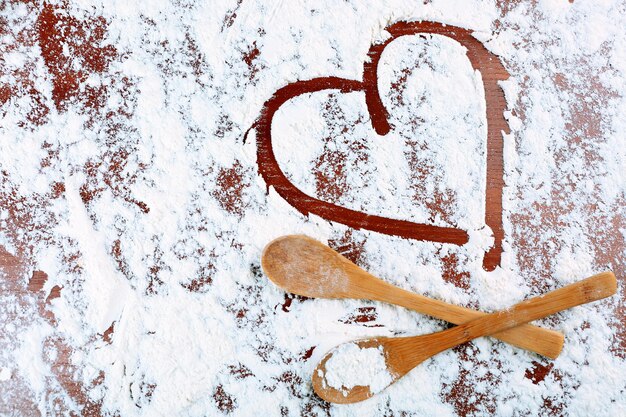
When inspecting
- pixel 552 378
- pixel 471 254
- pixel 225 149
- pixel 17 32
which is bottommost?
pixel 552 378

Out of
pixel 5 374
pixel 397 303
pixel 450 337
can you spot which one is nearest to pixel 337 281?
pixel 397 303

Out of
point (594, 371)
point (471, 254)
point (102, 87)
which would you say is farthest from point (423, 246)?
point (102, 87)

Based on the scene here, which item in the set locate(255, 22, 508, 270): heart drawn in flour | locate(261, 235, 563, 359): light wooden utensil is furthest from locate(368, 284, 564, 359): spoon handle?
locate(255, 22, 508, 270): heart drawn in flour

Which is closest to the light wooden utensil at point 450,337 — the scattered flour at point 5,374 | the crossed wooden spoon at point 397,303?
the crossed wooden spoon at point 397,303

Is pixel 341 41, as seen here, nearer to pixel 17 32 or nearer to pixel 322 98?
pixel 322 98

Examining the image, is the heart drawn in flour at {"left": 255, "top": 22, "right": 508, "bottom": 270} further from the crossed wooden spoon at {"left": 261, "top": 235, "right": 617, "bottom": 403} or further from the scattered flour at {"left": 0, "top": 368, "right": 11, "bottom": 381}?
the scattered flour at {"left": 0, "top": 368, "right": 11, "bottom": 381}

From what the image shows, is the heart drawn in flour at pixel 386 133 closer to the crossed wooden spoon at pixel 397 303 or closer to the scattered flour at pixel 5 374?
the crossed wooden spoon at pixel 397 303

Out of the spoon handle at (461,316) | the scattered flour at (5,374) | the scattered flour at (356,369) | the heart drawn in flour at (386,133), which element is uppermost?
the heart drawn in flour at (386,133)
